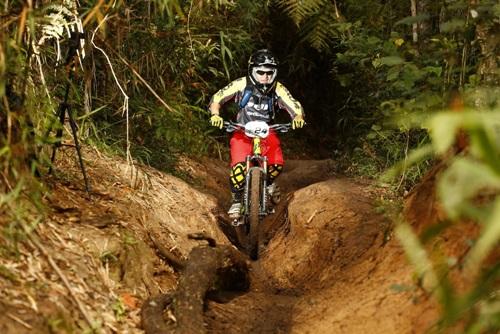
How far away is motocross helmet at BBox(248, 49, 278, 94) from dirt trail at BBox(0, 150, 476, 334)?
1.09 metres

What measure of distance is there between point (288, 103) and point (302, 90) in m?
5.67

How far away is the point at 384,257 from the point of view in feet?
11.4

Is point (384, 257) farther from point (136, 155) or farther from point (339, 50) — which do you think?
point (339, 50)

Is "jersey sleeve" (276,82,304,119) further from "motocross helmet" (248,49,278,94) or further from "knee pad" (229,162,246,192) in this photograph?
"knee pad" (229,162,246,192)

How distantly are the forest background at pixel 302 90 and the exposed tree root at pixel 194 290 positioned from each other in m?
0.68

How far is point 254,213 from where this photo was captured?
5.19m

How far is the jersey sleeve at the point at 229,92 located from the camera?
5812 millimetres

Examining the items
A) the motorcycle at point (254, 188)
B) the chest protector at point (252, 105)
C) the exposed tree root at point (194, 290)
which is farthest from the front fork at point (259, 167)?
the exposed tree root at point (194, 290)

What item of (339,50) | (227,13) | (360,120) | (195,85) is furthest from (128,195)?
(339,50)

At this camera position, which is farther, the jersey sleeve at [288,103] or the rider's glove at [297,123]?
the jersey sleeve at [288,103]

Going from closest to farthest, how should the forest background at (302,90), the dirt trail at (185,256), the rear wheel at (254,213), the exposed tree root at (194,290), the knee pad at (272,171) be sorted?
the forest background at (302,90)
the dirt trail at (185,256)
the exposed tree root at (194,290)
the rear wheel at (254,213)
the knee pad at (272,171)

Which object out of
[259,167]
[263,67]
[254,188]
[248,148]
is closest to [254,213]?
[254,188]

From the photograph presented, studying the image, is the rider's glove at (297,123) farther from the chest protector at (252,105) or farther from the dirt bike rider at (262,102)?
the chest protector at (252,105)

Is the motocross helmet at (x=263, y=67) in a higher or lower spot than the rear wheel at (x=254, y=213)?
higher
